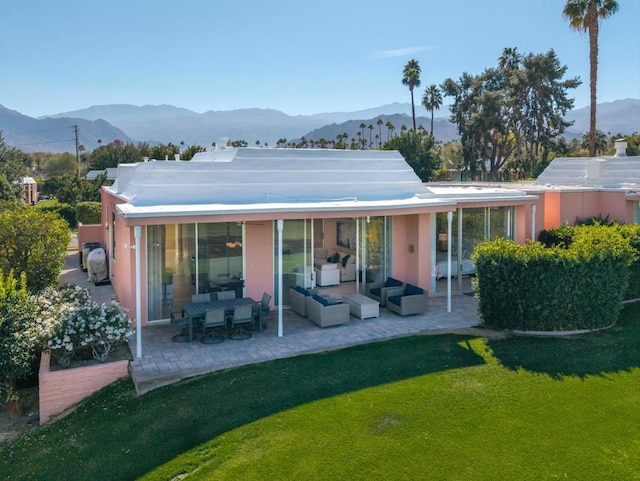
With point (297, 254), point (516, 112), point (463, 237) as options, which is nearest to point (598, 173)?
point (463, 237)

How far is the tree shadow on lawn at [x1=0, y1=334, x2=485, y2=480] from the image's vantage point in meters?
7.75

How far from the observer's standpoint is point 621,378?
9.77 m

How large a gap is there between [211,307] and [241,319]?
0.79m

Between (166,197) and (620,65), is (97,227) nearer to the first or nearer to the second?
(166,197)

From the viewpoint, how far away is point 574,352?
1106cm

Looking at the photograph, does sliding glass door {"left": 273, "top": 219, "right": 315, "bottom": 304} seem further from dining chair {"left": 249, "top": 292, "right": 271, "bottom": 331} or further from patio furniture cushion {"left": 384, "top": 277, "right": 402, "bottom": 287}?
patio furniture cushion {"left": 384, "top": 277, "right": 402, "bottom": 287}

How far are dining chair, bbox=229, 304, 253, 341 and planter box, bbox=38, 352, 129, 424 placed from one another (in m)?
2.67

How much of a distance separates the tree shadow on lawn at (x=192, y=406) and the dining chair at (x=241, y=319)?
5.86ft

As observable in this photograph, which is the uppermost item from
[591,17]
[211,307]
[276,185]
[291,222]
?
[591,17]

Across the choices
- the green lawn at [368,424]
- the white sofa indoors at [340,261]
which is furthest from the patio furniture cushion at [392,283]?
the green lawn at [368,424]

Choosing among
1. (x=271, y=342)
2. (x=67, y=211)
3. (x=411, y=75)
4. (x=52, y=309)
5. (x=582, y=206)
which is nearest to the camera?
(x=52, y=309)

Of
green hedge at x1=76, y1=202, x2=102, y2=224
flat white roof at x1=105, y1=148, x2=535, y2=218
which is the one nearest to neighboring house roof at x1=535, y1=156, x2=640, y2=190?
flat white roof at x1=105, y1=148, x2=535, y2=218

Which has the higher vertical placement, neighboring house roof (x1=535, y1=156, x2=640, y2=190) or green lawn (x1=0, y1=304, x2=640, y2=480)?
neighboring house roof (x1=535, y1=156, x2=640, y2=190)

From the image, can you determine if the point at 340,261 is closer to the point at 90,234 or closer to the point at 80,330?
the point at 80,330
